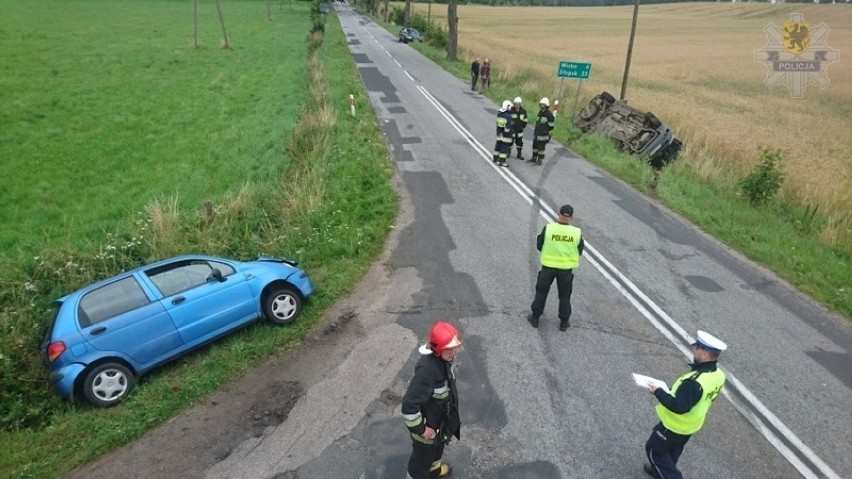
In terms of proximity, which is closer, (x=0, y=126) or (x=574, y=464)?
(x=574, y=464)

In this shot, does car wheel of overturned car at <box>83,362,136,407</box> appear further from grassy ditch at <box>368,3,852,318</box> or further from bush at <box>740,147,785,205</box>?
bush at <box>740,147,785,205</box>

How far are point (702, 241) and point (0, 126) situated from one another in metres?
20.3

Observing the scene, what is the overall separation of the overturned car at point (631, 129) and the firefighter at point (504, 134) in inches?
177

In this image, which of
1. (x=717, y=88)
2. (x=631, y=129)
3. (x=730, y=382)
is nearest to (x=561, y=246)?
(x=730, y=382)

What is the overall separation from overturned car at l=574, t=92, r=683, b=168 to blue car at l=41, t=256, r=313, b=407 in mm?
11542

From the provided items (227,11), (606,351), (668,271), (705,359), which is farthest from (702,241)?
(227,11)

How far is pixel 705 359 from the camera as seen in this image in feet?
13.9

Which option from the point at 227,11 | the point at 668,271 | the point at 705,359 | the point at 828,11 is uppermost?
the point at 828,11

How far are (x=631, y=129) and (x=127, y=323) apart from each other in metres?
14.8

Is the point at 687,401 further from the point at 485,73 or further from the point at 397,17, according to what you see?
the point at 397,17

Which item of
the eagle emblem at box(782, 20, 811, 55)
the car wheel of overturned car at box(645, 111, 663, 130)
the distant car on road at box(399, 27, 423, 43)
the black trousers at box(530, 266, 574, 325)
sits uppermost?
the eagle emblem at box(782, 20, 811, 55)

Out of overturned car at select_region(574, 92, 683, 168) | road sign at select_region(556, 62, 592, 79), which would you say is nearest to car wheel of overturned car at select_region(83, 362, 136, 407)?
overturned car at select_region(574, 92, 683, 168)

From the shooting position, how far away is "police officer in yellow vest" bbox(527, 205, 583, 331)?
652cm

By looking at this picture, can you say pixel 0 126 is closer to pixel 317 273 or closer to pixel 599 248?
pixel 317 273
